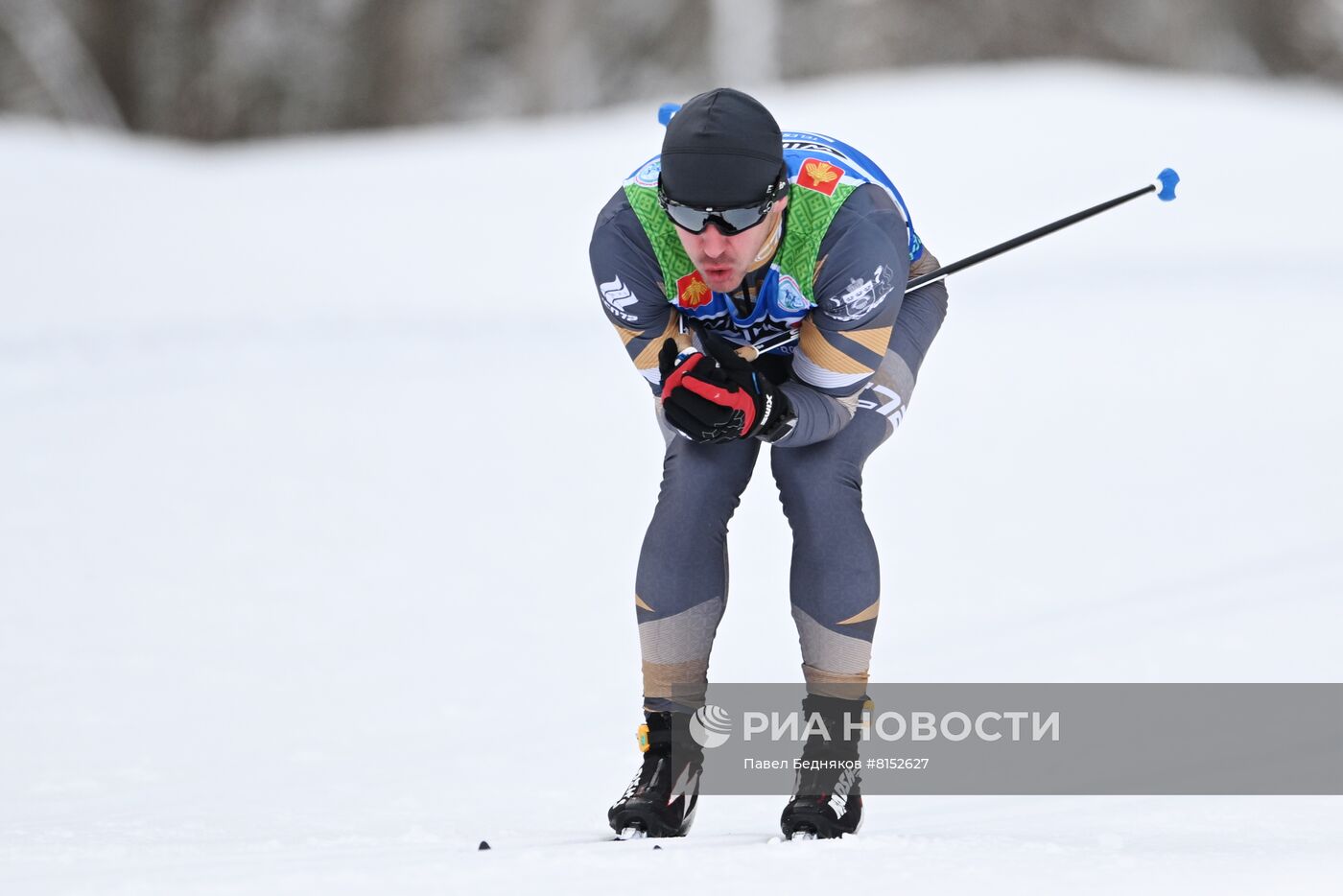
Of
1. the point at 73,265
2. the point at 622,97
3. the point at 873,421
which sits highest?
the point at 622,97

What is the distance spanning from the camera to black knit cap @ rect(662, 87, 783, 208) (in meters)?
2.62

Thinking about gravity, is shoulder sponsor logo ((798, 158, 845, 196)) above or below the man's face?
above

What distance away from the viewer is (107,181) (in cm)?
1052

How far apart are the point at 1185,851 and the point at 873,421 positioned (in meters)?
0.88

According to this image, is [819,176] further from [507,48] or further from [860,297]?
[507,48]

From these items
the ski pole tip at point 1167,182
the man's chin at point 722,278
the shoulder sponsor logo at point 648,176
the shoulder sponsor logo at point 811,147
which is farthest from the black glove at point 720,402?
the ski pole tip at point 1167,182

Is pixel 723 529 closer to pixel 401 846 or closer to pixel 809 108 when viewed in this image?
pixel 401 846

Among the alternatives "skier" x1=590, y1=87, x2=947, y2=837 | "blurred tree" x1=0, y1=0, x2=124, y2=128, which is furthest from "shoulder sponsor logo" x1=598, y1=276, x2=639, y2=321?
"blurred tree" x1=0, y1=0, x2=124, y2=128

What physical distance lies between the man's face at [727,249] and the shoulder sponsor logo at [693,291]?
11cm

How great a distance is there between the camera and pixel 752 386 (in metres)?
2.67

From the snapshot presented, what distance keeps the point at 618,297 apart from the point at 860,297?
417mm

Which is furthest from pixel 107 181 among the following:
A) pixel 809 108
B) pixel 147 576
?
pixel 147 576

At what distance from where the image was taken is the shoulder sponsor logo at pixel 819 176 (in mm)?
2855

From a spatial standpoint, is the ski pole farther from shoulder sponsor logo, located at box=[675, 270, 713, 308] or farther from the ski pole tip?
shoulder sponsor logo, located at box=[675, 270, 713, 308]
